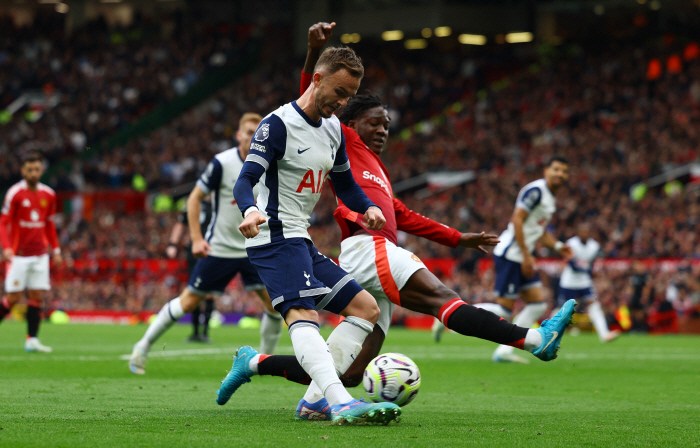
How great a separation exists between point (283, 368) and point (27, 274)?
287 inches

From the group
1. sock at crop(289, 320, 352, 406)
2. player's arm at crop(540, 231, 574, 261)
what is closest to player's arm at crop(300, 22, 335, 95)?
sock at crop(289, 320, 352, 406)

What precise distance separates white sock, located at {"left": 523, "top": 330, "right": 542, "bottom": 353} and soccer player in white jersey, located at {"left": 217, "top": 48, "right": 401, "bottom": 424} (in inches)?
36.5

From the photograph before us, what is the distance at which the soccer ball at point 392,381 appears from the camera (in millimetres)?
5551

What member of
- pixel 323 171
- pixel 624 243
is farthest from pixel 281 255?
pixel 624 243

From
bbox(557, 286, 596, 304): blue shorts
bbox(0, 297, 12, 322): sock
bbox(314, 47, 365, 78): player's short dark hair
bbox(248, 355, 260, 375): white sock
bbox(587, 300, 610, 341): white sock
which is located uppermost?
bbox(314, 47, 365, 78): player's short dark hair

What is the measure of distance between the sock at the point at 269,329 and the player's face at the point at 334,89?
3797 millimetres

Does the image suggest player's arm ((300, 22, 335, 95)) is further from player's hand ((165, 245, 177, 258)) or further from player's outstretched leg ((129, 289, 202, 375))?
player's hand ((165, 245, 177, 258))

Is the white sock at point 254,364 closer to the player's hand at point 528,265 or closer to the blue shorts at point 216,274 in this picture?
the blue shorts at point 216,274

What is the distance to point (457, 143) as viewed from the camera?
3061cm

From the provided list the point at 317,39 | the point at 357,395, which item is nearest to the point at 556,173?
the point at 357,395

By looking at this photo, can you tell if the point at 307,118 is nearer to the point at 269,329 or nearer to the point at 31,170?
the point at 269,329

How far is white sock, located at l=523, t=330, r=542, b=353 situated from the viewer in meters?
5.15

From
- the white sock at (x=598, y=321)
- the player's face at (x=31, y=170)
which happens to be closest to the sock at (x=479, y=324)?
the player's face at (x=31, y=170)

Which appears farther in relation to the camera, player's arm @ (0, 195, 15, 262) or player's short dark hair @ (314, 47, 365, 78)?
player's arm @ (0, 195, 15, 262)
